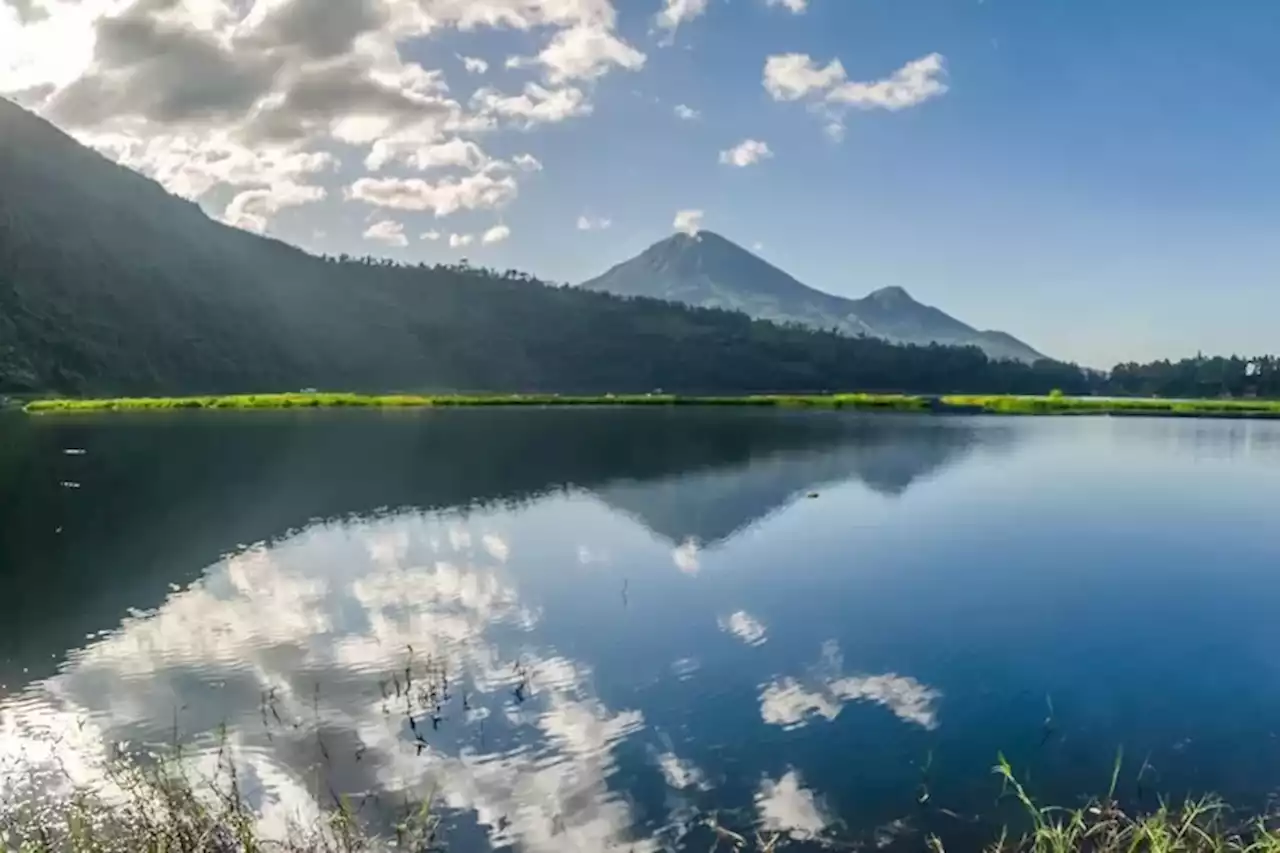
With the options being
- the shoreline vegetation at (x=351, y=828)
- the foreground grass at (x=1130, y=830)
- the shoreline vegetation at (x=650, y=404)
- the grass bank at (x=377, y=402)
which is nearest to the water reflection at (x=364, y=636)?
the shoreline vegetation at (x=351, y=828)

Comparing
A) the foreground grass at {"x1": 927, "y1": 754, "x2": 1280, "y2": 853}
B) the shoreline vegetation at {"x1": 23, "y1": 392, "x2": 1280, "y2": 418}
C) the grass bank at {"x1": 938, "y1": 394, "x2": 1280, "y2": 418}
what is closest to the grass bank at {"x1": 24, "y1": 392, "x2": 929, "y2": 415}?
the shoreline vegetation at {"x1": 23, "y1": 392, "x2": 1280, "y2": 418}

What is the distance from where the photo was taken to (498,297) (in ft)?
633

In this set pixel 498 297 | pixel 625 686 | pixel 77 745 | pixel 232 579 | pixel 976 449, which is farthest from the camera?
pixel 498 297

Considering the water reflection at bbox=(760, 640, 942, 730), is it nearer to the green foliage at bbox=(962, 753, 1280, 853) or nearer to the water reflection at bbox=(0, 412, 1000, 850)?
the water reflection at bbox=(0, 412, 1000, 850)

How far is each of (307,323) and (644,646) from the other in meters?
174

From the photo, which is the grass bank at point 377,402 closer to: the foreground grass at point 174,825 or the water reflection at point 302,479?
the water reflection at point 302,479

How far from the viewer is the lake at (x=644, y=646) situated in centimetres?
1018

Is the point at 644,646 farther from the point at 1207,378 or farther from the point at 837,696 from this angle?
the point at 1207,378

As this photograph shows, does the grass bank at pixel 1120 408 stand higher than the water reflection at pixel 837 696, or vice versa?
the grass bank at pixel 1120 408

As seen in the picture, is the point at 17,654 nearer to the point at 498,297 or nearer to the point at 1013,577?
the point at 1013,577

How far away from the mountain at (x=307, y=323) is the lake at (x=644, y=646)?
125548mm

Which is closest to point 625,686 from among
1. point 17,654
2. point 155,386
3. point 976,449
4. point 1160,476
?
point 17,654

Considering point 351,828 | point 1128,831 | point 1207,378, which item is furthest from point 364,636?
point 1207,378

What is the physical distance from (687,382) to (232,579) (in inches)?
5810
